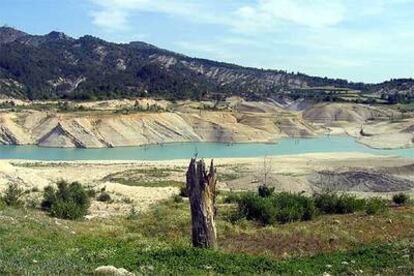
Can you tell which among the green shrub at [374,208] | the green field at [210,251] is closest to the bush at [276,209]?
the green field at [210,251]

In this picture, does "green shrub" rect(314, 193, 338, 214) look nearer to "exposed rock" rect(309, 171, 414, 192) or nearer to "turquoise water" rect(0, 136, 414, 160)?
"exposed rock" rect(309, 171, 414, 192)

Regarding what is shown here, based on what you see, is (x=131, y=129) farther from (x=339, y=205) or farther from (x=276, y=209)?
(x=276, y=209)

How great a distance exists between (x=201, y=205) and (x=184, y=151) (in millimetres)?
Answer: 64909

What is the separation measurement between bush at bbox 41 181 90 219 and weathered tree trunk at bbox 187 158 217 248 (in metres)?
7.95

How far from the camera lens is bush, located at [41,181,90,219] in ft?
69.5

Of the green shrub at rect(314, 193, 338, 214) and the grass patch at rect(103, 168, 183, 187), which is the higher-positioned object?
the green shrub at rect(314, 193, 338, 214)

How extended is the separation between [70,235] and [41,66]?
154246 mm

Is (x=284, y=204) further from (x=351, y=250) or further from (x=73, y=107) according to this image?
(x=73, y=107)

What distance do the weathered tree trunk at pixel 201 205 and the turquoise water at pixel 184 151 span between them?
54.1 meters

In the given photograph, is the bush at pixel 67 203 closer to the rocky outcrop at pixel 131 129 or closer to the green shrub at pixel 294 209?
the green shrub at pixel 294 209

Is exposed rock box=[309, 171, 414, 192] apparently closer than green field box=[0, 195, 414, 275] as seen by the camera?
No

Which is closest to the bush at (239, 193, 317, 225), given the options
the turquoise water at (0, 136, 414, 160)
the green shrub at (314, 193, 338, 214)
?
the green shrub at (314, 193, 338, 214)

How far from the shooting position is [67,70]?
170125 mm

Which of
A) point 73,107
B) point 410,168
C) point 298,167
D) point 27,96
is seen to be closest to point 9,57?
point 27,96
